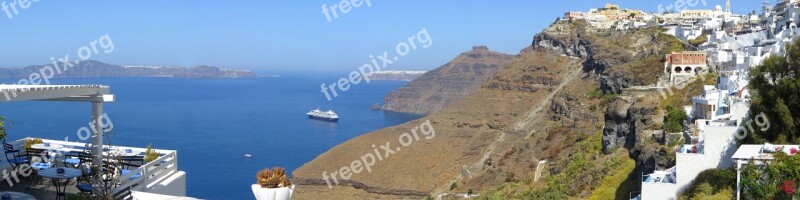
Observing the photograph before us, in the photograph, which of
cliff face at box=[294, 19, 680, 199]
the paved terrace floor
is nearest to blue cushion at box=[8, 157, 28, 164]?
the paved terrace floor

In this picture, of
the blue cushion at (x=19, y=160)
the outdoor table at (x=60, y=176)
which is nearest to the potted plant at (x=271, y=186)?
the outdoor table at (x=60, y=176)

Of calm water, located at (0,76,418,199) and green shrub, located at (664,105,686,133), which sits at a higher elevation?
green shrub, located at (664,105,686,133)

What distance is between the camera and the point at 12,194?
7152mm

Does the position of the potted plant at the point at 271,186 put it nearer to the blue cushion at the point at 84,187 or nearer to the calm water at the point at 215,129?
the blue cushion at the point at 84,187

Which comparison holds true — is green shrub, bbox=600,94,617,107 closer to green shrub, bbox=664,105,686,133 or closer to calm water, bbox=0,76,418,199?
green shrub, bbox=664,105,686,133

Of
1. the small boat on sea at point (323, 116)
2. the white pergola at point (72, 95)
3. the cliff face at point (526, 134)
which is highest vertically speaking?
the white pergola at point (72, 95)

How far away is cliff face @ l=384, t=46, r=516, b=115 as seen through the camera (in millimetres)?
123000

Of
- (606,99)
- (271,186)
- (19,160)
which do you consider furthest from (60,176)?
(606,99)

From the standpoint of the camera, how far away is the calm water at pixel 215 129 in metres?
55.0

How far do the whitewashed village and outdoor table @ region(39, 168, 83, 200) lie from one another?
763cm

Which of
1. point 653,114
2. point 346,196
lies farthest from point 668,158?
point 346,196

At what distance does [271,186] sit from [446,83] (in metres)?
132

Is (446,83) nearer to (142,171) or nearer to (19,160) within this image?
(19,160)

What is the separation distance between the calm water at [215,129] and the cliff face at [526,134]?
1032 centimetres
